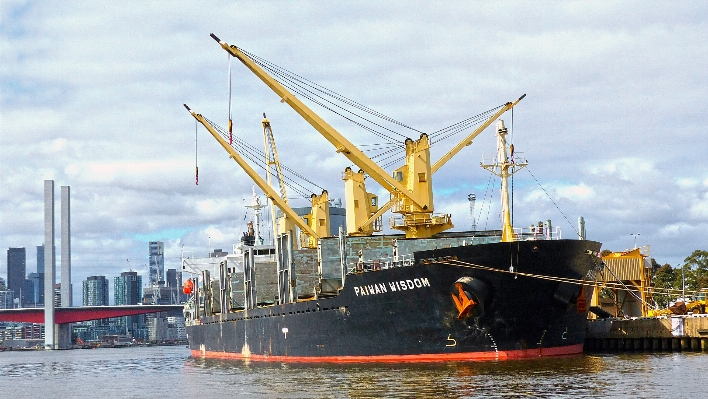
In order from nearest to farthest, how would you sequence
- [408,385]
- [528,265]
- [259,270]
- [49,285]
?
[408,385], [528,265], [259,270], [49,285]

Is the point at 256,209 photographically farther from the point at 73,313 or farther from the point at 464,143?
the point at 73,313

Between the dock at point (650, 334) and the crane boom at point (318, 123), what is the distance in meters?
11.9

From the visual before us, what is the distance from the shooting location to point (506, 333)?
127ft

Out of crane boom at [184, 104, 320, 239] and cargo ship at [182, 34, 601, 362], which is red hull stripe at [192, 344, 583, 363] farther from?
crane boom at [184, 104, 320, 239]

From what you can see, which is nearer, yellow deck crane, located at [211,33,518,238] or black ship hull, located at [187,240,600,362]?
black ship hull, located at [187,240,600,362]

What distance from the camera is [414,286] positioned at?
39.4 meters

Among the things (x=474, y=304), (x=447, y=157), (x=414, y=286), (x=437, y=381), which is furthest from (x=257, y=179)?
(x=437, y=381)

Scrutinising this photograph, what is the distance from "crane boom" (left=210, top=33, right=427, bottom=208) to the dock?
11.9 metres

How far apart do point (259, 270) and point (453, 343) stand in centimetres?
2409

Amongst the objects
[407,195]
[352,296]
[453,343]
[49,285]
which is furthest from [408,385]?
[49,285]

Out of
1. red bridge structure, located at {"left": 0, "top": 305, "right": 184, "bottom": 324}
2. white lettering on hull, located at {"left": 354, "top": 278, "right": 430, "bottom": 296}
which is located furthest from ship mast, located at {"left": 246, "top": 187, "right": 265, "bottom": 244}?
red bridge structure, located at {"left": 0, "top": 305, "right": 184, "bottom": 324}

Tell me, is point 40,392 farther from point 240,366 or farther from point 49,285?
point 49,285

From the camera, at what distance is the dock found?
45.5 m

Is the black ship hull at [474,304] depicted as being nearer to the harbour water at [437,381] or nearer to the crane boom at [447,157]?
the harbour water at [437,381]
